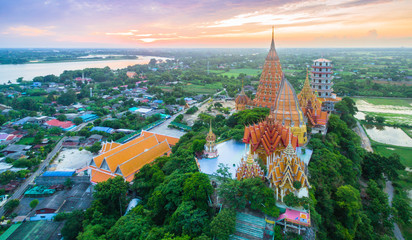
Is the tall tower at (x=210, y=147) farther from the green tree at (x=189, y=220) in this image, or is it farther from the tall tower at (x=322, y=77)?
the tall tower at (x=322, y=77)

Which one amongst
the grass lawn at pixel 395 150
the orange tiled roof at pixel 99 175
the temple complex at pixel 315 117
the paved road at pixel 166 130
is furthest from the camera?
the paved road at pixel 166 130

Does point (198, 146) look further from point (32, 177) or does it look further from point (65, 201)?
point (32, 177)

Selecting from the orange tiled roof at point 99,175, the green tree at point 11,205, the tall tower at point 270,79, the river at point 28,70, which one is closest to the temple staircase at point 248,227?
the orange tiled roof at point 99,175

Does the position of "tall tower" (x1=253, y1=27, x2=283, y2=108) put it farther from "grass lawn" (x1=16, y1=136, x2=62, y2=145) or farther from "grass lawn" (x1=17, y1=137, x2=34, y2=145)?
"grass lawn" (x1=17, y1=137, x2=34, y2=145)

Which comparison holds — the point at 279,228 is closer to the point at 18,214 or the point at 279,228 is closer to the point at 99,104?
the point at 18,214

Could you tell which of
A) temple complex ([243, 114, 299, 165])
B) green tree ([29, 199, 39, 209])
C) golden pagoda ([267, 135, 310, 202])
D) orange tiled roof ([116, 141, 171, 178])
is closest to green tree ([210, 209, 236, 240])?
golden pagoda ([267, 135, 310, 202])

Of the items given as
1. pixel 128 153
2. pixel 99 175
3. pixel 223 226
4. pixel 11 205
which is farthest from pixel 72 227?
pixel 223 226
